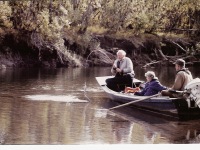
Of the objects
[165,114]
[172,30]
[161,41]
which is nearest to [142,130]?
[165,114]

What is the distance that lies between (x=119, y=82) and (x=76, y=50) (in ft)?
23.0

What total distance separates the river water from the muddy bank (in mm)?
3064

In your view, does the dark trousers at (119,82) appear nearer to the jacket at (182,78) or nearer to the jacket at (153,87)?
the jacket at (153,87)

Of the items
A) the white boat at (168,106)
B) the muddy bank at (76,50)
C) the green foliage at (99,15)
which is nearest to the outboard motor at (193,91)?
the white boat at (168,106)

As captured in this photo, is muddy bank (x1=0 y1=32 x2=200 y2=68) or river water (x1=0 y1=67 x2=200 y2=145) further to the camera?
muddy bank (x1=0 y1=32 x2=200 y2=68)

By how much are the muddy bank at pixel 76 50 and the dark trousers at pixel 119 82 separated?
12.4 ft

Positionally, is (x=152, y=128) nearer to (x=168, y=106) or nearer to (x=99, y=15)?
(x=168, y=106)

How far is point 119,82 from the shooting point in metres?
8.91

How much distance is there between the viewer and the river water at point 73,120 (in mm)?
5887

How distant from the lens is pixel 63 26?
15.1m

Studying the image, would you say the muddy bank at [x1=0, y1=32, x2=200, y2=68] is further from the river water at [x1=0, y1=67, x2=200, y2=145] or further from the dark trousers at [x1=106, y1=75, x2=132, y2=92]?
the dark trousers at [x1=106, y1=75, x2=132, y2=92]

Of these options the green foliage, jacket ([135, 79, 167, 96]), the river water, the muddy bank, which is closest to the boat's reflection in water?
the river water

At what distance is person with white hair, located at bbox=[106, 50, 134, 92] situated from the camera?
873cm

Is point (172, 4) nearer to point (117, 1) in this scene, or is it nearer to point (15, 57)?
point (117, 1)
